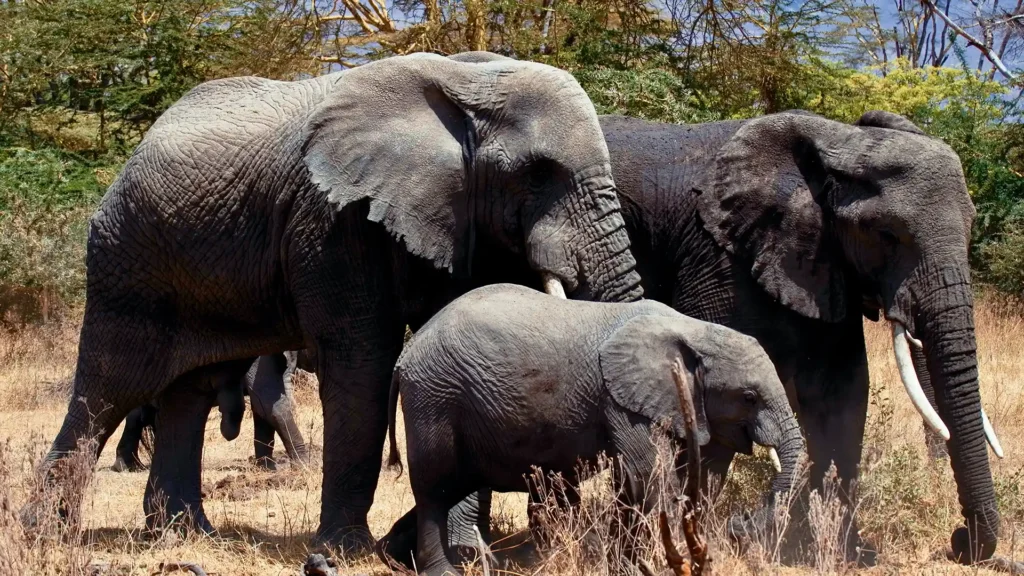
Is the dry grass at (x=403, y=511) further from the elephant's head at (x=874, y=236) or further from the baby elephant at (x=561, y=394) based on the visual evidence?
the elephant's head at (x=874, y=236)

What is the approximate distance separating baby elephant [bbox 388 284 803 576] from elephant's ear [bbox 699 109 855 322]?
4.85ft

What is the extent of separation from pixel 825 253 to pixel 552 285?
151 cm

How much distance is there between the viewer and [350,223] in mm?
6395

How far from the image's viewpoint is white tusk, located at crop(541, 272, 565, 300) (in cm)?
599

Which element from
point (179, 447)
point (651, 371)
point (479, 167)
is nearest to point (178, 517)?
point (179, 447)

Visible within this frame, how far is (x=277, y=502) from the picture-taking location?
8.33 metres

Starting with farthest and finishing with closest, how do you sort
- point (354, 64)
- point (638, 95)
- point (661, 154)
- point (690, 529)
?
point (354, 64) → point (638, 95) → point (661, 154) → point (690, 529)

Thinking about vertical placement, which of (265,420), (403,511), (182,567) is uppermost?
(182,567)

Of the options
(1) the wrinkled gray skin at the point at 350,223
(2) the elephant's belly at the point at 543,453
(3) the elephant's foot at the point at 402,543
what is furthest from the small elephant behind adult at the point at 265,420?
(2) the elephant's belly at the point at 543,453

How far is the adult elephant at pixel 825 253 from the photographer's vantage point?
6.21 metres

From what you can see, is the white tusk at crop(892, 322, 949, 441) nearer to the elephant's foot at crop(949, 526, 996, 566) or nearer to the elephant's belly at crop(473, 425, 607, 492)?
the elephant's foot at crop(949, 526, 996, 566)

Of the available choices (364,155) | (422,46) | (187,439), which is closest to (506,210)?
(364,155)

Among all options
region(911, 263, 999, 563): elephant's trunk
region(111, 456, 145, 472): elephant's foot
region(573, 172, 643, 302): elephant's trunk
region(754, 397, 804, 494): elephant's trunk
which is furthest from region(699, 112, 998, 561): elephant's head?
region(111, 456, 145, 472): elephant's foot

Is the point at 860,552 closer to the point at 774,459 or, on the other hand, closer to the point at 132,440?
the point at 774,459
